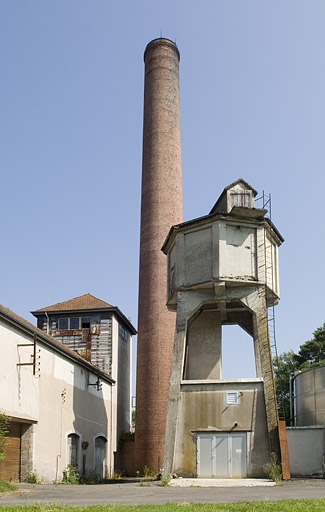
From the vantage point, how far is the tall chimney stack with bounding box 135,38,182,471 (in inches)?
1308

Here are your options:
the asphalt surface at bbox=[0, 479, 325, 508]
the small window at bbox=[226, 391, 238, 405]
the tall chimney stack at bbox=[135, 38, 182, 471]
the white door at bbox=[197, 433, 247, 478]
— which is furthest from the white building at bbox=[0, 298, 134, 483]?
the small window at bbox=[226, 391, 238, 405]

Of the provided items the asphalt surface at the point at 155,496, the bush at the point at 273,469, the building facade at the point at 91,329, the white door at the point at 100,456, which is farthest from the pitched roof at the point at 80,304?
the asphalt surface at the point at 155,496

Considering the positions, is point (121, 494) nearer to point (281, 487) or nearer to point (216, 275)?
point (281, 487)

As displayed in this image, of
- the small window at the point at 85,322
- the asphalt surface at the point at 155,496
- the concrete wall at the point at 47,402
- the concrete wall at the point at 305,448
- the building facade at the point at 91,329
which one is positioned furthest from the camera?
the small window at the point at 85,322

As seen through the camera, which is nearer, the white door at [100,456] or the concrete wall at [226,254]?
the concrete wall at [226,254]

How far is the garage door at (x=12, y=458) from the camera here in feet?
73.9

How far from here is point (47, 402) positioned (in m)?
26.0

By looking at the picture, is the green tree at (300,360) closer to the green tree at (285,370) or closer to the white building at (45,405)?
the green tree at (285,370)

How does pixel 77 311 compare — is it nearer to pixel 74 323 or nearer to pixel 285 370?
pixel 74 323

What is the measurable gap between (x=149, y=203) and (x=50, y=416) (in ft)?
46.5

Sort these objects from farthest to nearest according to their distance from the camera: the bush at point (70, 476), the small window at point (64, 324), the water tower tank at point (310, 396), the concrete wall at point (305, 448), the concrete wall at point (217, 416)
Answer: the small window at point (64, 324)
the water tower tank at point (310, 396)
the concrete wall at point (305, 448)
the bush at point (70, 476)
the concrete wall at point (217, 416)

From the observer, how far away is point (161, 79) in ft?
125

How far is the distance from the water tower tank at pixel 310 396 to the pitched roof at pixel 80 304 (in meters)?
12.0

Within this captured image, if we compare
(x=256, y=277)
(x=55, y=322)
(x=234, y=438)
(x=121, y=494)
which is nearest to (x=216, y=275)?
(x=256, y=277)
